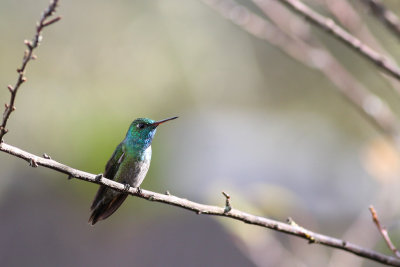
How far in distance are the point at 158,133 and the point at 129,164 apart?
20.3 feet

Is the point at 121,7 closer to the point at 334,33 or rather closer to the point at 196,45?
the point at 196,45

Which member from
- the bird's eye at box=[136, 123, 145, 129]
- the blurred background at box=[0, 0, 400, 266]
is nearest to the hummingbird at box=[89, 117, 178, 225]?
the bird's eye at box=[136, 123, 145, 129]

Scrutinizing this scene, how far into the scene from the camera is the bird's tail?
2.88 meters

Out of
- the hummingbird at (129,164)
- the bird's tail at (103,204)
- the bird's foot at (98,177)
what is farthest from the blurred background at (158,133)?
the bird's foot at (98,177)

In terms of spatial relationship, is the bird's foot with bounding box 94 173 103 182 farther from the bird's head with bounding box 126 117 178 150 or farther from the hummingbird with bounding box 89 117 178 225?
the bird's head with bounding box 126 117 178 150

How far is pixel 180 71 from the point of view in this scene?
32.6 ft

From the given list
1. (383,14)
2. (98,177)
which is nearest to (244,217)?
(98,177)

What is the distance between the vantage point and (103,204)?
2.94 metres

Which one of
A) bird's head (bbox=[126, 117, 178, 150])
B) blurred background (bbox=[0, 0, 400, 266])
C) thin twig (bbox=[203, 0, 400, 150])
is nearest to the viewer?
thin twig (bbox=[203, 0, 400, 150])

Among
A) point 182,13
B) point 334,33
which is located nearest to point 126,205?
point 182,13

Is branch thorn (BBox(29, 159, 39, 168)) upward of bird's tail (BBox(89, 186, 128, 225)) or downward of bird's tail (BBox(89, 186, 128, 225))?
downward

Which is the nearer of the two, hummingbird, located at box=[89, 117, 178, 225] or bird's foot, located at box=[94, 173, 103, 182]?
bird's foot, located at box=[94, 173, 103, 182]

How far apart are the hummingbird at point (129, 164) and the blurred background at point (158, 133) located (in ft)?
12.2

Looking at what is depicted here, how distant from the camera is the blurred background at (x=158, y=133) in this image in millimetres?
8336
